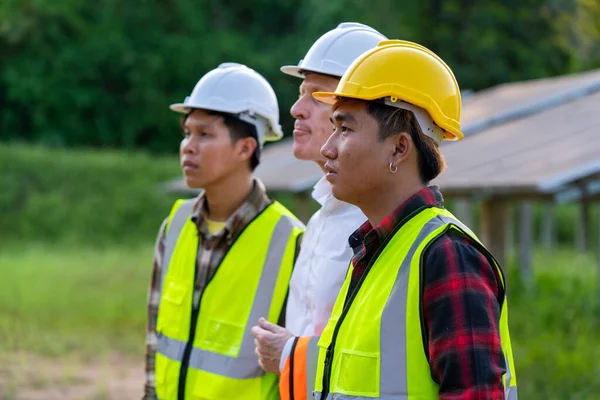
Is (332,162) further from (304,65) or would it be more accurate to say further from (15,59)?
(15,59)

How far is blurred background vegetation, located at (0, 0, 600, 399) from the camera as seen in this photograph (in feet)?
81.3

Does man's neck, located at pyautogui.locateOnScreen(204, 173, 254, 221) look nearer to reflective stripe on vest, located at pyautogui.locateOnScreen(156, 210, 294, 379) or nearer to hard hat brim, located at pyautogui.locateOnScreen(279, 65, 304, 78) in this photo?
reflective stripe on vest, located at pyautogui.locateOnScreen(156, 210, 294, 379)

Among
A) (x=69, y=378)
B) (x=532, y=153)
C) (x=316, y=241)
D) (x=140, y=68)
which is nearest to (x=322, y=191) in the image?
(x=316, y=241)

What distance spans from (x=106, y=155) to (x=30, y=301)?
13.1m

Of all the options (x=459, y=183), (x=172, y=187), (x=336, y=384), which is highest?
(x=172, y=187)

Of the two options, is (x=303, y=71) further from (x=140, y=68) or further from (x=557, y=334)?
(x=140, y=68)

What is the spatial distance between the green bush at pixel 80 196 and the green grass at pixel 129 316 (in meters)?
4.98

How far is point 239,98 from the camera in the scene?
3.96 metres

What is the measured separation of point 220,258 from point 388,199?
1.48 m

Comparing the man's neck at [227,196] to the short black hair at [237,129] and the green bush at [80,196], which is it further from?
the green bush at [80,196]

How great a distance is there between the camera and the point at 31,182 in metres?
25.2

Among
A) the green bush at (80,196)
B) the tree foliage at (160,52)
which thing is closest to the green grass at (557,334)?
the green bush at (80,196)

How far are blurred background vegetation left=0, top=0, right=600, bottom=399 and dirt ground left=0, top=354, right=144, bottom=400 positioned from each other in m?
11.8

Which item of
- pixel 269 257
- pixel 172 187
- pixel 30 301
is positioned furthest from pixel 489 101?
pixel 269 257
